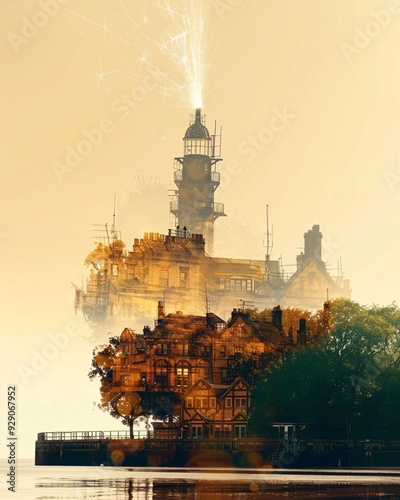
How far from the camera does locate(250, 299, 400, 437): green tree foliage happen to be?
548 ft

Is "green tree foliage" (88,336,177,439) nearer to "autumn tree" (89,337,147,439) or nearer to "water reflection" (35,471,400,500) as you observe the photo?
"autumn tree" (89,337,147,439)

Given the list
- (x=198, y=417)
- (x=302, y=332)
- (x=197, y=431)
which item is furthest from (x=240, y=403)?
(x=302, y=332)

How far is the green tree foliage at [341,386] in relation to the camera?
548ft

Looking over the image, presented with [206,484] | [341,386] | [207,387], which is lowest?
[206,484]

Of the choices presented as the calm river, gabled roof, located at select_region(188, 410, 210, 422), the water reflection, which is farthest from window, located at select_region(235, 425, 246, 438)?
the water reflection

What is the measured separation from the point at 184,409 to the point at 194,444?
19.0m

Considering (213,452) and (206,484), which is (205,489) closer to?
(206,484)

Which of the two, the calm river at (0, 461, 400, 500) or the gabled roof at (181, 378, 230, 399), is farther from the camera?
the gabled roof at (181, 378, 230, 399)

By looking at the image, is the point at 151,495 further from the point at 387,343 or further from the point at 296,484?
the point at 387,343

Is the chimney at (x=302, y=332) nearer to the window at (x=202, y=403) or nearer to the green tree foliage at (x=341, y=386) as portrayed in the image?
the green tree foliage at (x=341, y=386)

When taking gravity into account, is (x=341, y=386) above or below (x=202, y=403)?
above

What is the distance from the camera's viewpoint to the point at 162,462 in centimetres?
17238

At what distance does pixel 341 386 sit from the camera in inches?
6599

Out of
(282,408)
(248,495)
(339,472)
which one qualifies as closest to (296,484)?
(248,495)
